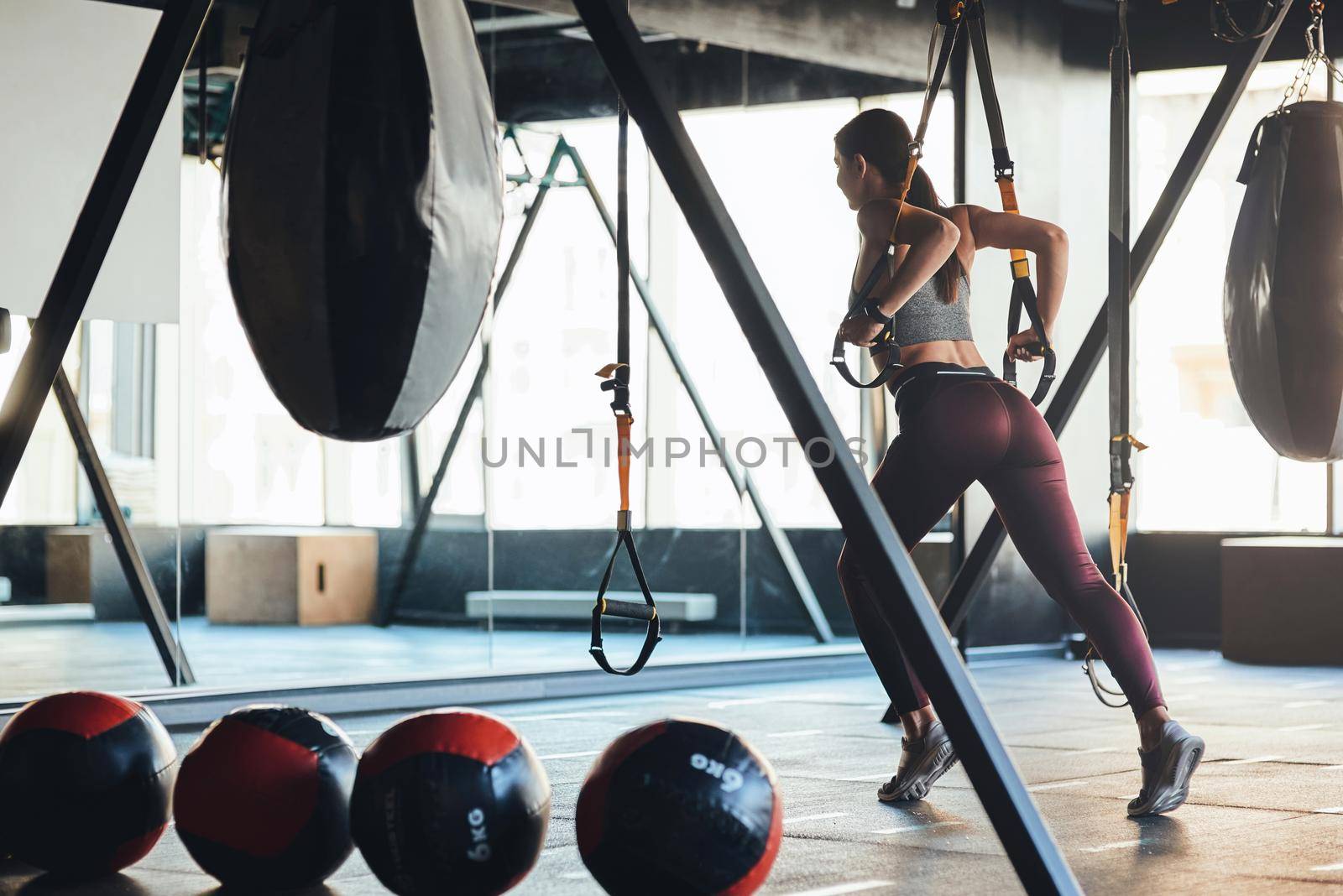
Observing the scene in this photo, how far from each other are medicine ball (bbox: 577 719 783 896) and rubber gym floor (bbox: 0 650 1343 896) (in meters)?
0.33

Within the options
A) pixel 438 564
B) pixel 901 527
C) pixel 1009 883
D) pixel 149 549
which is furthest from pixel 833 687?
pixel 1009 883

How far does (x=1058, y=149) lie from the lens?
8383 mm

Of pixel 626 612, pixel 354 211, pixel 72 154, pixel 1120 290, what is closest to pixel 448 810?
pixel 626 612

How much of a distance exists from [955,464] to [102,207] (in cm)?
182

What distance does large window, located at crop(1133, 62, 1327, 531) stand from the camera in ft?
29.5

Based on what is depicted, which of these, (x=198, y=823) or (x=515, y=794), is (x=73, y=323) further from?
(x=515, y=794)

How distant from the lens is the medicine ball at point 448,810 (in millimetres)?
2613

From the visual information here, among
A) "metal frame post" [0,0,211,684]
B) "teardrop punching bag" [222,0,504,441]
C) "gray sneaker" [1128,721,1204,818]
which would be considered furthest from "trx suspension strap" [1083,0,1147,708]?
"metal frame post" [0,0,211,684]

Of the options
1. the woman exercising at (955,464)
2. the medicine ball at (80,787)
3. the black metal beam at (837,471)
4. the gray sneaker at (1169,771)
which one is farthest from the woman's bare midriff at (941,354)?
the medicine ball at (80,787)


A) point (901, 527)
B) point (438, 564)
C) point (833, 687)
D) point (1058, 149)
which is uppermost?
point (1058, 149)

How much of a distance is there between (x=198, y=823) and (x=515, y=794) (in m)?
0.58

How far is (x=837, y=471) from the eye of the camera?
8.14 ft

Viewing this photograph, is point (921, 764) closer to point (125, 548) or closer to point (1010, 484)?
point (1010, 484)

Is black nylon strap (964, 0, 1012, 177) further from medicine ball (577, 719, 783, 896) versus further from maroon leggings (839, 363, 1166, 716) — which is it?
medicine ball (577, 719, 783, 896)
